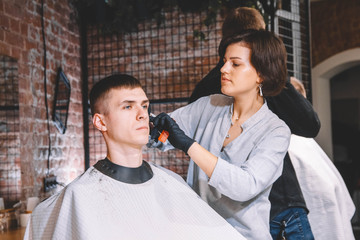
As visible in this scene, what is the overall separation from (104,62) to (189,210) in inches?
96.9

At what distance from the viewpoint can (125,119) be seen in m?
1.66

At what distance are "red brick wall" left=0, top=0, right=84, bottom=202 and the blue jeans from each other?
1.80 meters

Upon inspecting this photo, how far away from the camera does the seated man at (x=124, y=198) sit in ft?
4.90

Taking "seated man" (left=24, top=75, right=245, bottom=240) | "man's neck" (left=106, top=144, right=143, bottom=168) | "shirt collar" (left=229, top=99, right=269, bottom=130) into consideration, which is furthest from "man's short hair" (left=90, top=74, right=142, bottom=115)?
"shirt collar" (left=229, top=99, right=269, bottom=130)

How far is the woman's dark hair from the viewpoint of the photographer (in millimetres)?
1761

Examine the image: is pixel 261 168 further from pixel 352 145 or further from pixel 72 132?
pixel 352 145

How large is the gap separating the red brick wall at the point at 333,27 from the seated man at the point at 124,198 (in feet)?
15.7

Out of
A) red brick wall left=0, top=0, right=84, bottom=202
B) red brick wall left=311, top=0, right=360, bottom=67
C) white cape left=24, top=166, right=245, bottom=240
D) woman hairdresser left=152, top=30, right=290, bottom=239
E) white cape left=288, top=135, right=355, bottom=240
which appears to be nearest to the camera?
white cape left=24, top=166, right=245, bottom=240

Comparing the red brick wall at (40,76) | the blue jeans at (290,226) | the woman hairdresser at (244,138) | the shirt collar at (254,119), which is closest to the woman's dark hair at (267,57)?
the woman hairdresser at (244,138)

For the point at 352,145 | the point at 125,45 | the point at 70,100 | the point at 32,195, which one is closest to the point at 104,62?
the point at 125,45

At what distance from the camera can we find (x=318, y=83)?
5.99 metres

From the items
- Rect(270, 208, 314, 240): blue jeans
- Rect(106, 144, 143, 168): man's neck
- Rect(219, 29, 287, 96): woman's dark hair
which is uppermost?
Rect(219, 29, 287, 96): woman's dark hair

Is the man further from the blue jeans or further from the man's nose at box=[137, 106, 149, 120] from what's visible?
the man's nose at box=[137, 106, 149, 120]

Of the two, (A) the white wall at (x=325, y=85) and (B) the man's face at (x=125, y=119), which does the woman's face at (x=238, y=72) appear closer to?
(B) the man's face at (x=125, y=119)
